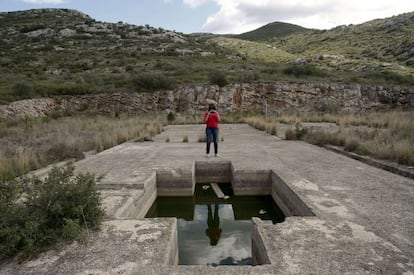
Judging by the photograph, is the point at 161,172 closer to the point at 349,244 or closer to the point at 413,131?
the point at 349,244

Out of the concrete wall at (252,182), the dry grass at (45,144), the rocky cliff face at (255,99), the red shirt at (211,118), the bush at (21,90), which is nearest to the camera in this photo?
the concrete wall at (252,182)

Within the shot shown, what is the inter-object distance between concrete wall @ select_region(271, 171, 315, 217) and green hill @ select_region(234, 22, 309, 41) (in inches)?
4642

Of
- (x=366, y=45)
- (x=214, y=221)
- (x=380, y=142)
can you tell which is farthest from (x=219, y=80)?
(x=366, y=45)

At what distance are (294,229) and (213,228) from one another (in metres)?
2.73

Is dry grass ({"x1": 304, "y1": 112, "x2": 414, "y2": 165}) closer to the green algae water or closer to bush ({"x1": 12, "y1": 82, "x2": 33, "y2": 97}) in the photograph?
the green algae water

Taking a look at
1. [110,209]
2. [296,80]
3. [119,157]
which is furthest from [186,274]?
[296,80]

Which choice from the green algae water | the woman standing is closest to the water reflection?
the green algae water

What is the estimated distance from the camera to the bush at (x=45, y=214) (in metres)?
3.53

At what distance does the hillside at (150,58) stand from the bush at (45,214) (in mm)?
25264

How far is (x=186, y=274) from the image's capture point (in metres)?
3.05

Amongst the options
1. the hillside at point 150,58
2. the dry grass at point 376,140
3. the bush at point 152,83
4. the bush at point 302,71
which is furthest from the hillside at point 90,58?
the dry grass at point 376,140

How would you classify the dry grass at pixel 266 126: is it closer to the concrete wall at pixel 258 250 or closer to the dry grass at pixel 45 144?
the dry grass at pixel 45 144

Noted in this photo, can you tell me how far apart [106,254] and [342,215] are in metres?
3.38

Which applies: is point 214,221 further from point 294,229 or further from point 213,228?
point 294,229
